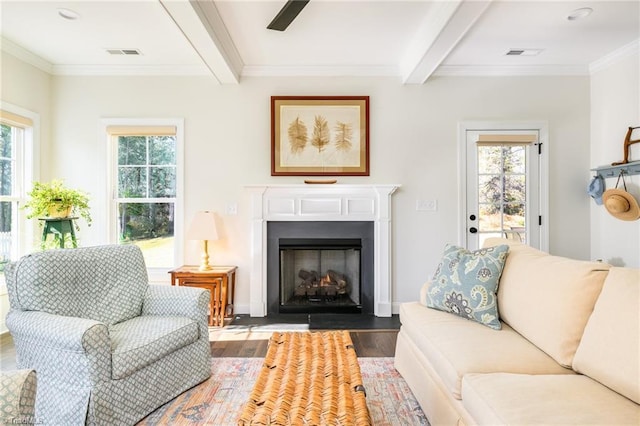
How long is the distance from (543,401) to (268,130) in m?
3.26

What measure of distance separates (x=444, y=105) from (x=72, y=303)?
3.69m

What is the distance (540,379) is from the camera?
1.34m

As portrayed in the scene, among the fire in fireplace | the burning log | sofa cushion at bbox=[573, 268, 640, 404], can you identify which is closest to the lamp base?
the fire in fireplace

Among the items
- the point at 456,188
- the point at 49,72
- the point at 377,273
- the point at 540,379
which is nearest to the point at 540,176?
the point at 456,188

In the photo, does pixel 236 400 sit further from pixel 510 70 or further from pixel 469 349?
pixel 510 70

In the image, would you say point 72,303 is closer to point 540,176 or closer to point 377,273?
point 377,273

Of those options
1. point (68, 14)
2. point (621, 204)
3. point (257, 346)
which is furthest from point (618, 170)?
point (68, 14)

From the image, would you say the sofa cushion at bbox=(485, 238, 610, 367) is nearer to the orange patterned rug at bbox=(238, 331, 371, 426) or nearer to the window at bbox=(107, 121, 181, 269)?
the orange patterned rug at bbox=(238, 331, 371, 426)

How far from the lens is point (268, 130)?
12.2 feet

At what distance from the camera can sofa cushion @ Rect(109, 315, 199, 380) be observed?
1.69 m

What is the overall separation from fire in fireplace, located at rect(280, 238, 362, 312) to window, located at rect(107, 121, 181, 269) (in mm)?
1287

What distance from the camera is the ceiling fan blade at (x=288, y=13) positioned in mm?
2060

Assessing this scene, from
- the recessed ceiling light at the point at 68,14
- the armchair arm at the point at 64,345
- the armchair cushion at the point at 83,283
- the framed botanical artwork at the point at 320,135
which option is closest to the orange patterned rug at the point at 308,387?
the armchair arm at the point at 64,345

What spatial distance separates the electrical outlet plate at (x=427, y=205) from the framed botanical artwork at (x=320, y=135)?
665mm
